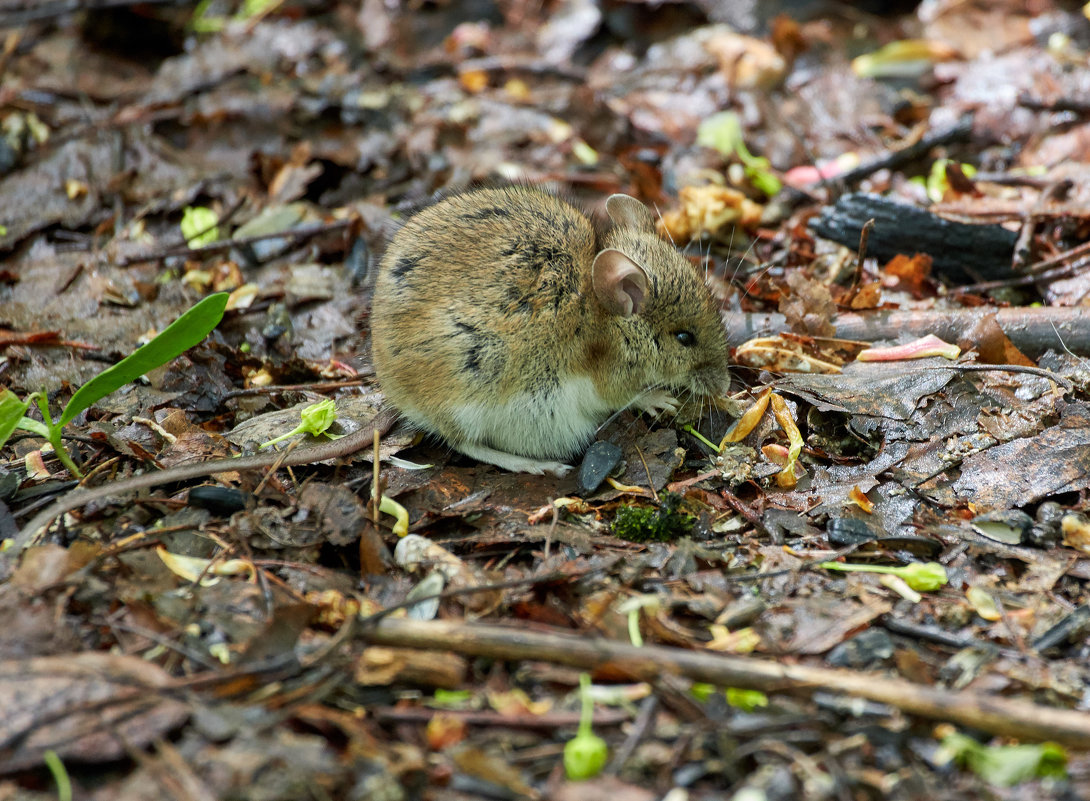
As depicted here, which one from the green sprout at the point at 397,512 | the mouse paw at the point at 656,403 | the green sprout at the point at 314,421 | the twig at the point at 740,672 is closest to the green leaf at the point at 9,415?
the green sprout at the point at 314,421

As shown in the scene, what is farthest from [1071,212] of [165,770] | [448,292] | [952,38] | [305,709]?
[165,770]

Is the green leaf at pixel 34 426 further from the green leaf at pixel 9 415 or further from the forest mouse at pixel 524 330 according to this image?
the forest mouse at pixel 524 330

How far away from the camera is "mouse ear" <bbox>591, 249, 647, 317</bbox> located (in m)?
4.39

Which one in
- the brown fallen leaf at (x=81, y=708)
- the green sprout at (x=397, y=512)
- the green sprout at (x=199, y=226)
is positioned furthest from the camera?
the green sprout at (x=199, y=226)

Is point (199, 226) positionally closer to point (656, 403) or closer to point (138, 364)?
point (138, 364)

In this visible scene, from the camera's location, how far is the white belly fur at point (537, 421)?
4422 millimetres

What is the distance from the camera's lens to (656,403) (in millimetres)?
4832

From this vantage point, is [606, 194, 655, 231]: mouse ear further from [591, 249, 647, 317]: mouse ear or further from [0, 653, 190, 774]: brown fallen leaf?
[0, 653, 190, 774]: brown fallen leaf

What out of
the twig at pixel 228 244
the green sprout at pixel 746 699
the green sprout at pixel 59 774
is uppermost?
the twig at pixel 228 244

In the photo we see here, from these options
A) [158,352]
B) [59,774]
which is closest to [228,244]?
[158,352]

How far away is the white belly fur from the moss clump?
0.69 m

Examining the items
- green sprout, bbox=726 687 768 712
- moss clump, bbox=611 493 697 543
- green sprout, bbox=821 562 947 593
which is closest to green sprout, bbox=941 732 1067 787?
green sprout, bbox=726 687 768 712

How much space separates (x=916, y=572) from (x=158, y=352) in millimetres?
3203

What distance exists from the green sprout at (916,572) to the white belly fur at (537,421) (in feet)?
4.79
